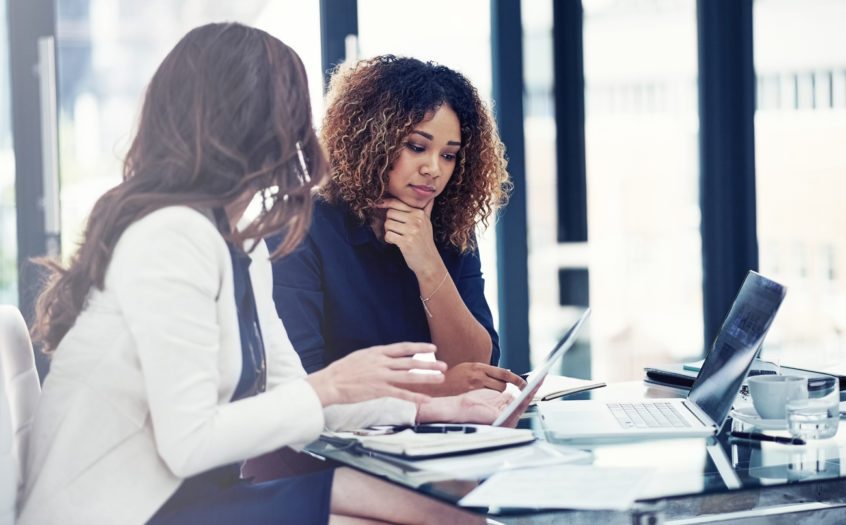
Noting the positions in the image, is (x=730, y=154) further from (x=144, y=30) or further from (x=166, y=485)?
(x=166, y=485)

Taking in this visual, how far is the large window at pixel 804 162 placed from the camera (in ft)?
14.4

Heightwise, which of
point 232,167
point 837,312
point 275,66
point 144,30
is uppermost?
point 144,30

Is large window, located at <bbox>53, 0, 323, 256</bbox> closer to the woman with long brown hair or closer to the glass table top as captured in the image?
the woman with long brown hair

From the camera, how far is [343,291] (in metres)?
2.29

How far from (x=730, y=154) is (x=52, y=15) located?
2.71m

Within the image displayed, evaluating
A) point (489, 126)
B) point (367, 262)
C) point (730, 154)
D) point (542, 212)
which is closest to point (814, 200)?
point (730, 154)

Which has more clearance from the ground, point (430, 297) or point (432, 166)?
point (432, 166)

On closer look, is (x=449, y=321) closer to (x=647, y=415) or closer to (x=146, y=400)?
(x=647, y=415)

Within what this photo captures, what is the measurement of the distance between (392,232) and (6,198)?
1.49 metres

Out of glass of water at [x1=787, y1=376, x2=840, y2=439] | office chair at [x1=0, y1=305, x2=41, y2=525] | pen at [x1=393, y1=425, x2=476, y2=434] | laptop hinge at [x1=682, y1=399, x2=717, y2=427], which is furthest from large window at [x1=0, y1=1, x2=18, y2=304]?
glass of water at [x1=787, y1=376, x2=840, y2=439]

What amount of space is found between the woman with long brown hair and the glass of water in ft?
1.80

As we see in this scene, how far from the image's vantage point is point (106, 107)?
3297 millimetres

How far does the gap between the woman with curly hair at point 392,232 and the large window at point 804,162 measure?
2.32 metres

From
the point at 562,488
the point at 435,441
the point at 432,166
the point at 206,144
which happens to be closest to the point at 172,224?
the point at 206,144
